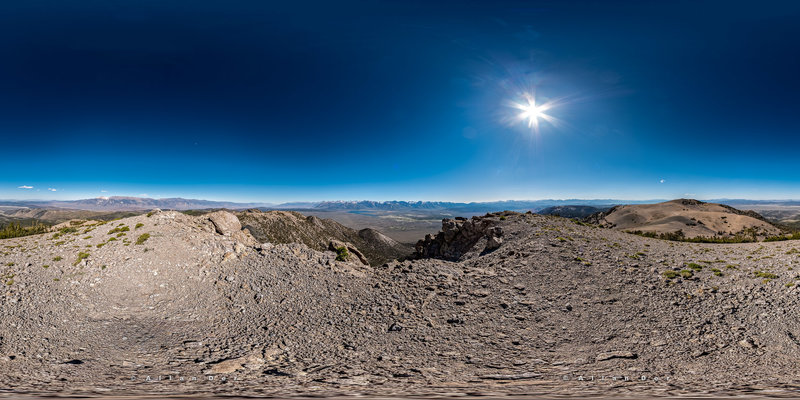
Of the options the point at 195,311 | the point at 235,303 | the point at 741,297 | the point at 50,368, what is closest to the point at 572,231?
the point at 741,297

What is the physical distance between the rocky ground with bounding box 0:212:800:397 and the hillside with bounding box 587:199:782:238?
5073cm

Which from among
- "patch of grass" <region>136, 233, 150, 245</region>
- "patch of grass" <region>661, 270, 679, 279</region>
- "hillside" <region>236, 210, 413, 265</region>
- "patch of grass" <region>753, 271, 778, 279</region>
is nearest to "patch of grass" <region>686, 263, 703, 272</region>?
"patch of grass" <region>661, 270, 679, 279</region>

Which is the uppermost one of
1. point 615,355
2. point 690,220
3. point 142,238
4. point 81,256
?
point 142,238

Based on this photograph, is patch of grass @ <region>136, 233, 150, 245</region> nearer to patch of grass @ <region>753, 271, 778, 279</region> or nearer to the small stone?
the small stone

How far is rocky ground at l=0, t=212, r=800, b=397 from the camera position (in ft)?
28.3

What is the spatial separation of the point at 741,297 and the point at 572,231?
51.7 ft

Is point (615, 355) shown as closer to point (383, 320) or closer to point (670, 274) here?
point (383, 320)

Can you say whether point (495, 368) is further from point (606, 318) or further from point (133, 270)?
point (133, 270)

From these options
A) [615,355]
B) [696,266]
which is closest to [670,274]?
[696,266]

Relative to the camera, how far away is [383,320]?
1386 cm

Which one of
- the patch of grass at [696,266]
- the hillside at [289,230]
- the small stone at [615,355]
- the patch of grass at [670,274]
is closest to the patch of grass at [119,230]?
the small stone at [615,355]

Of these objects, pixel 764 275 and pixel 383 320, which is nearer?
pixel 383 320

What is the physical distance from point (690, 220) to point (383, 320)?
96.8 metres

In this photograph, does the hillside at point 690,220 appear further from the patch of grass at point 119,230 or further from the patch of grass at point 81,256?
the patch of grass at point 81,256
